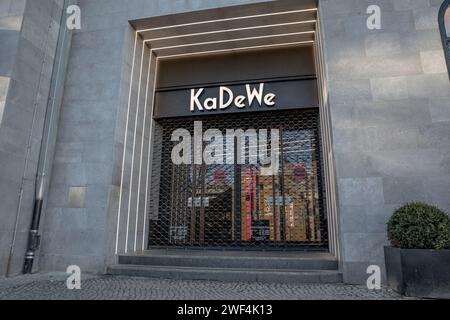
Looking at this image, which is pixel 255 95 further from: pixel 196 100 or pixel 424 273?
pixel 424 273

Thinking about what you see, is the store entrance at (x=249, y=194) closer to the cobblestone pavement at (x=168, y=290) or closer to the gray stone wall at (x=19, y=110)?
the cobblestone pavement at (x=168, y=290)

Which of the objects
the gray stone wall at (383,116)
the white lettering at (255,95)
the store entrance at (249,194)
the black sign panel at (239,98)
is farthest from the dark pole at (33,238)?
the gray stone wall at (383,116)

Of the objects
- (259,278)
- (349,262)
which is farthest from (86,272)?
(349,262)

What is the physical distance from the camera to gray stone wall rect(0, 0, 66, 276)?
19.3 feet

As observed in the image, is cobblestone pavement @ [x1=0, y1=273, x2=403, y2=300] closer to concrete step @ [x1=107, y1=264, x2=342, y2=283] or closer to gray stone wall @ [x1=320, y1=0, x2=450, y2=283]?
concrete step @ [x1=107, y1=264, x2=342, y2=283]

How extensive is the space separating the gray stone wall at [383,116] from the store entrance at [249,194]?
80.8 inches

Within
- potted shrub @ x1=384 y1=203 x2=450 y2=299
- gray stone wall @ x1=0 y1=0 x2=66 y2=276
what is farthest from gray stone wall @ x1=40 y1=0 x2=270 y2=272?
potted shrub @ x1=384 y1=203 x2=450 y2=299

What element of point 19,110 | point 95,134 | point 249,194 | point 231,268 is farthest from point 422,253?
point 19,110

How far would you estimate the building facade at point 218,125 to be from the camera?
5781mm

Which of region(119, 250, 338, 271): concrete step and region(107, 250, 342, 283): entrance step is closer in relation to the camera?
region(107, 250, 342, 283): entrance step

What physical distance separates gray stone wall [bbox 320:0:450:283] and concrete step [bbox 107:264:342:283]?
0.50m

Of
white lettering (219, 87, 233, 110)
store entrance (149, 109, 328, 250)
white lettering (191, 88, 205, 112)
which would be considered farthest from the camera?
white lettering (191, 88, 205, 112)

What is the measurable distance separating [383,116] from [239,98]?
3703 mm

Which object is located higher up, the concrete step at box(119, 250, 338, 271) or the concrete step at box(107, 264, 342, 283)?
the concrete step at box(119, 250, 338, 271)
